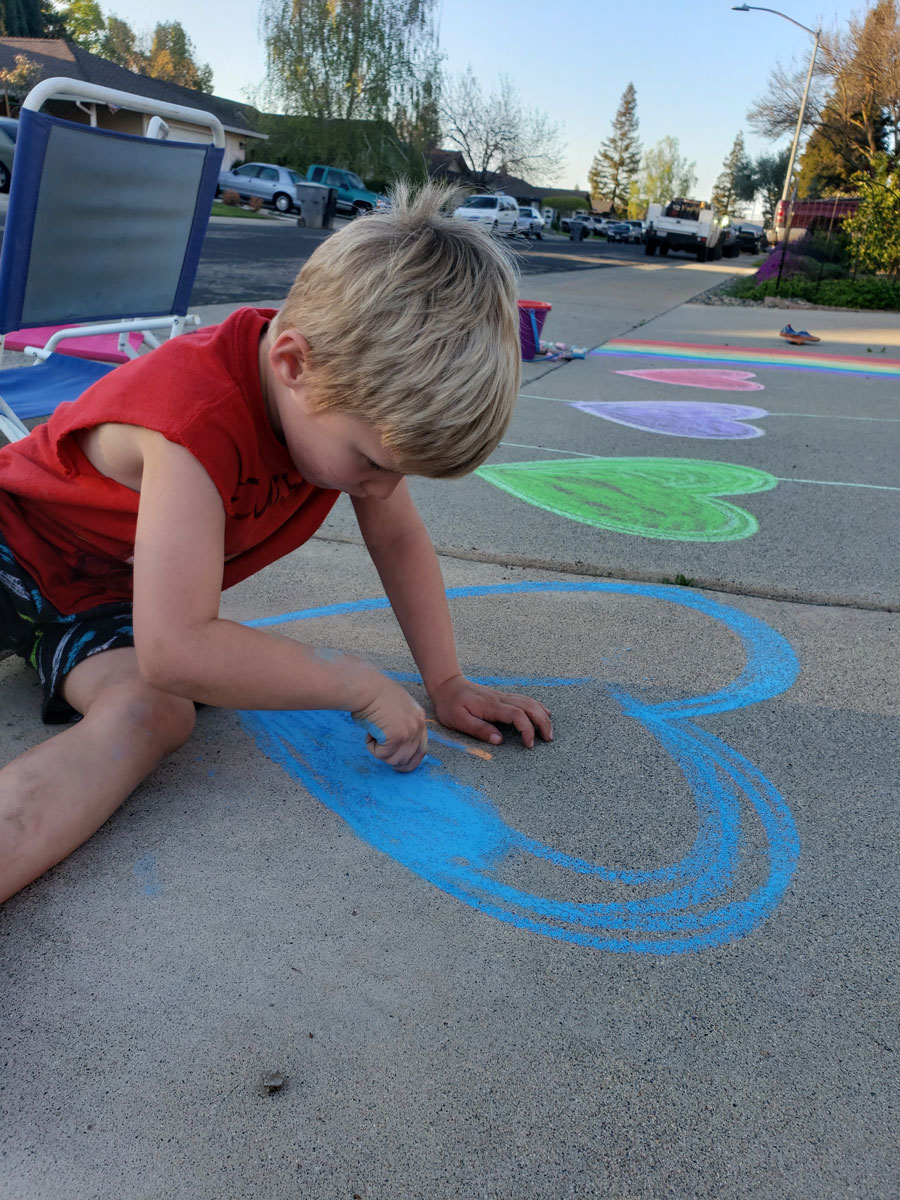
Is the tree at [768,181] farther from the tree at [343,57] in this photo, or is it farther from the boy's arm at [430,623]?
the boy's arm at [430,623]

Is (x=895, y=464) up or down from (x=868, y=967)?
up

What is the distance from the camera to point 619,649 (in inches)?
86.5

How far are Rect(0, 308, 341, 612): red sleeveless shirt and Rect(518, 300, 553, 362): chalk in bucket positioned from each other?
166 inches

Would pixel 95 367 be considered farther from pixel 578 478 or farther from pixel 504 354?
pixel 504 354

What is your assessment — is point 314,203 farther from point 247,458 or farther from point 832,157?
point 832,157

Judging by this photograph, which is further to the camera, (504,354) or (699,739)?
(699,739)

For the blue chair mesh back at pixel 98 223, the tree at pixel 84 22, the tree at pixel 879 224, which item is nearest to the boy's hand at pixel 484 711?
the blue chair mesh back at pixel 98 223

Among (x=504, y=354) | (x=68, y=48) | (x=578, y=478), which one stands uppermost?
(x=68, y=48)

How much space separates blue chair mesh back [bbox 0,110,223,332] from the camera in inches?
94.0

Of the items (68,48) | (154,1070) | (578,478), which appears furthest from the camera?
(68,48)

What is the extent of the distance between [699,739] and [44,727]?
1.24m

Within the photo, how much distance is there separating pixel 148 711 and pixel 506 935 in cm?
67

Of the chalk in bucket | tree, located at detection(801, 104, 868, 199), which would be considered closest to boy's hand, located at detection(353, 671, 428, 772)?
the chalk in bucket

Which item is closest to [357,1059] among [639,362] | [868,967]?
[868,967]
